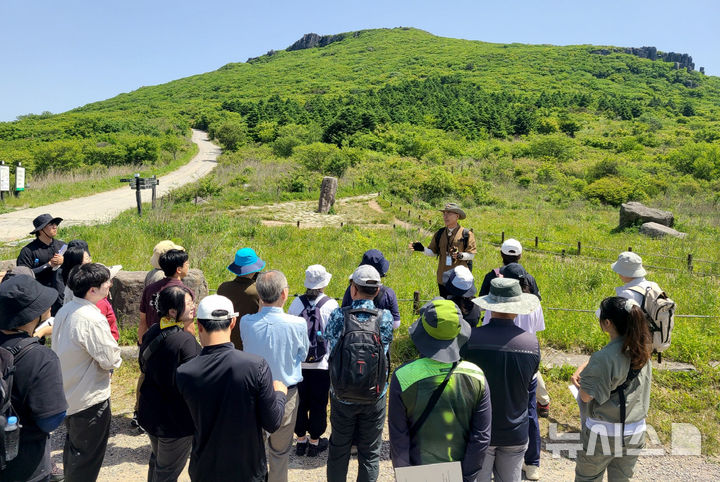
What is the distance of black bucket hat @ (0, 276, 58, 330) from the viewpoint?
2.44 m

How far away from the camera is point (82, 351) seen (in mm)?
3041

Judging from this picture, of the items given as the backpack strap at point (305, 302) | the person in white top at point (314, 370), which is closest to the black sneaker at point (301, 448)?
the person in white top at point (314, 370)

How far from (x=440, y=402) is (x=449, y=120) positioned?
4386 cm

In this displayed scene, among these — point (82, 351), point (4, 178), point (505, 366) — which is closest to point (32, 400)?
point (82, 351)

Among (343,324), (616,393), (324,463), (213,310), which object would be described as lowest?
(324,463)

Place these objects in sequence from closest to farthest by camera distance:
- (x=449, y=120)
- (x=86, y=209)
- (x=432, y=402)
Answer: 1. (x=432, y=402)
2. (x=86, y=209)
3. (x=449, y=120)

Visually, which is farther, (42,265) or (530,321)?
(42,265)

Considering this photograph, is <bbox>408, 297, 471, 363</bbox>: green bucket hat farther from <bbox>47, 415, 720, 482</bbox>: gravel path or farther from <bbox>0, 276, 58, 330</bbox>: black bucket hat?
<bbox>0, 276, 58, 330</bbox>: black bucket hat

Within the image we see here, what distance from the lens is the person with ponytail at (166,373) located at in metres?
2.75

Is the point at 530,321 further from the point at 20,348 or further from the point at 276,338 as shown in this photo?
the point at 20,348

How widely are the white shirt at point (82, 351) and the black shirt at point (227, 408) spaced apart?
0.99m

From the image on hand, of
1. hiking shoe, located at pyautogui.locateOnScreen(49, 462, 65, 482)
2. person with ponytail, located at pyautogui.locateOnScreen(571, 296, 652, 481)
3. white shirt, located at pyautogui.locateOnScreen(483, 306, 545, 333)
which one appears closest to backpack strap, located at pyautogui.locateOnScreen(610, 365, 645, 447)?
person with ponytail, located at pyautogui.locateOnScreen(571, 296, 652, 481)

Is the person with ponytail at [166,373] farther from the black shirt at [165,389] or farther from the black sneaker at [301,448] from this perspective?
the black sneaker at [301,448]

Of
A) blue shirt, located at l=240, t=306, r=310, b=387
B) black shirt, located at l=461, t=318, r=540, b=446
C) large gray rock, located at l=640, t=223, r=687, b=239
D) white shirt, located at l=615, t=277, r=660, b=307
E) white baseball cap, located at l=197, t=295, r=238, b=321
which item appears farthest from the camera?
large gray rock, located at l=640, t=223, r=687, b=239
